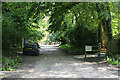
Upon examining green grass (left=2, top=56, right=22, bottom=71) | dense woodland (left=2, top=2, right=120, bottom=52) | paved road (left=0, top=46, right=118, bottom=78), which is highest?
dense woodland (left=2, top=2, right=120, bottom=52)

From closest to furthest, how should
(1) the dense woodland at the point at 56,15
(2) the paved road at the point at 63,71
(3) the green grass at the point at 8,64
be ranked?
(2) the paved road at the point at 63,71 → (3) the green grass at the point at 8,64 → (1) the dense woodland at the point at 56,15

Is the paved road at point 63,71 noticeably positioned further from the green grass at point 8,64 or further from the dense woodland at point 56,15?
the dense woodland at point 56,15

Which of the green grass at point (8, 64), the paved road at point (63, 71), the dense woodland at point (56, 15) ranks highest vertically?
the dense woodland at point (56, 15)

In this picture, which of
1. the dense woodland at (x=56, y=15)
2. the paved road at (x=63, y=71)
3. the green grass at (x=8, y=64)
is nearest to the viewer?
the paved road at (x=63, y=71)

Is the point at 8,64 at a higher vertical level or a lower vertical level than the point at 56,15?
lower

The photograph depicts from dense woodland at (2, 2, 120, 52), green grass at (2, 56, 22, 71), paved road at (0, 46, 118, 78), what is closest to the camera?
paved road at (0, 46, 118, 78)

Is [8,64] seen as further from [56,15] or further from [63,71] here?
[56,15]

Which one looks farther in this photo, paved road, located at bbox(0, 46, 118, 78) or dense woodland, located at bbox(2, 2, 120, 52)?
dense woodland, located at bbox(2, 2, 120, 52)

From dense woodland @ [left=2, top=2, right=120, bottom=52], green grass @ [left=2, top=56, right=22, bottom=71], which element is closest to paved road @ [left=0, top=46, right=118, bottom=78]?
green grass @ [left=2, top=56, right=22, bottom=71]

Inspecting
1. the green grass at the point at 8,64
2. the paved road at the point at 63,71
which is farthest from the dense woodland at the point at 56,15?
the paved road at the point at 63,71

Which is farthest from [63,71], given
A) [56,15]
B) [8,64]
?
[56,15]

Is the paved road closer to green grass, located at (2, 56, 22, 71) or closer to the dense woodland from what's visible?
green grass, located at (2, 56, 22, 71)

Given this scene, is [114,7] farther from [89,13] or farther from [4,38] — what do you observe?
[4,38]

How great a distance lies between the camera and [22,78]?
6.88 m
